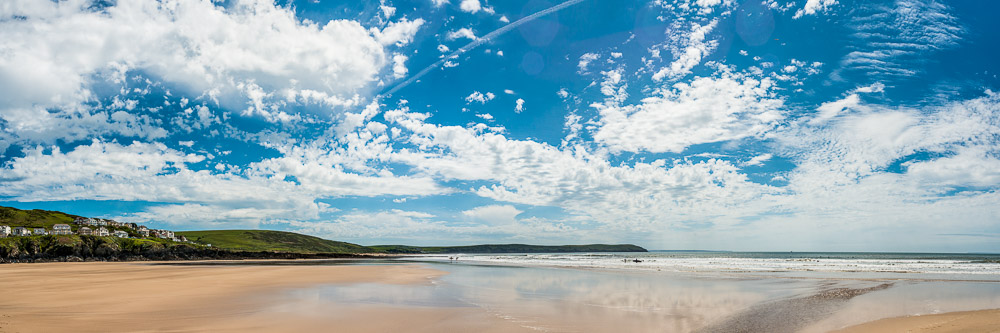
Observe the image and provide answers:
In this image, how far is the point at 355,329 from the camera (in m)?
11.7

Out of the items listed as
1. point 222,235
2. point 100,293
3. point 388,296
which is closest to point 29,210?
point 222,235

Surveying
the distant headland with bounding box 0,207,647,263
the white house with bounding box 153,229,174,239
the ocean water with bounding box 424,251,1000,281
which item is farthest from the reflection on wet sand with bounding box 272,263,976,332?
the white house with bounding box 153,229,174,239

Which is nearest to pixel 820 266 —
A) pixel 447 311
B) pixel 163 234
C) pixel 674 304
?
pixel 674 304

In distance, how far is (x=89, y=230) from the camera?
386 feet

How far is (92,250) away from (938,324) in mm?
111008

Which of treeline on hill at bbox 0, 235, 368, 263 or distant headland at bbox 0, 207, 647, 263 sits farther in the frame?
distant headland at bbox 0, 207, 647, 263

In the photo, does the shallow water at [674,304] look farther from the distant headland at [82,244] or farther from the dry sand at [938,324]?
the distant headland at [82,244]

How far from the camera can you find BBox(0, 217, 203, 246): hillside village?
99.9 meters

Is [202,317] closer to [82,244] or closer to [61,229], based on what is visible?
[82,244]

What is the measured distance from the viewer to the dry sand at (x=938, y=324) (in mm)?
11203

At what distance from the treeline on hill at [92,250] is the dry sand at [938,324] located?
101611 mm

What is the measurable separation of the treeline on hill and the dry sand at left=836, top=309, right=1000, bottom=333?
102 m

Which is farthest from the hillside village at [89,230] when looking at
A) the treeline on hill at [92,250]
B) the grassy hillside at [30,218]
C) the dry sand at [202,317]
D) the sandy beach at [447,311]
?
the sandy beach at [447,311]

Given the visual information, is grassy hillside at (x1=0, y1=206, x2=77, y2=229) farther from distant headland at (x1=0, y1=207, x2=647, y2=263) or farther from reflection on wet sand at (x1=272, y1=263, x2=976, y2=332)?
reflection on wet sand at (x1=272, y1=263, x2=976, y2=332)
